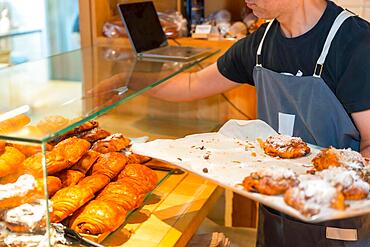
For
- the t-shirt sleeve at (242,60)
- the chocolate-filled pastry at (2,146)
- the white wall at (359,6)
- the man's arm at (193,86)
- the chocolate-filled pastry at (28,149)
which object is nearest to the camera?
the chocolate-filled pastry at (28,149)

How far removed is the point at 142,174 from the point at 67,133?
198 mm

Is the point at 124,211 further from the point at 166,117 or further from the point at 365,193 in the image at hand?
the point at 166,117

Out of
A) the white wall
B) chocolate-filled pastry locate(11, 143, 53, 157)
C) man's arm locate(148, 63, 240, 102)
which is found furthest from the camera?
the white wall

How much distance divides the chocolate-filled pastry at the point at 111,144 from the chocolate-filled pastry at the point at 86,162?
4 cm

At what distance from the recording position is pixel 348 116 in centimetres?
128

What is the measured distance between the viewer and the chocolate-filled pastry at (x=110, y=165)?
1208 mm

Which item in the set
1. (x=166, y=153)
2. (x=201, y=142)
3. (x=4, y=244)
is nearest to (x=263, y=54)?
(x=201, y=142)

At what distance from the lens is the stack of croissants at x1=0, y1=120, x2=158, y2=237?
974 millimetres

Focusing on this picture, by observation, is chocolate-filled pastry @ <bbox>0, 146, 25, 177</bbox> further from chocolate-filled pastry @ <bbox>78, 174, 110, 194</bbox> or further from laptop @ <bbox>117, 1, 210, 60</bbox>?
laptop @ <bbox>117, 1, 210, 60</bbox>

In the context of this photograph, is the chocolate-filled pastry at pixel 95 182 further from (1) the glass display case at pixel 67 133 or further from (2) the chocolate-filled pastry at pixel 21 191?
(2) the chocolate-filled pastry at pixel 21 191

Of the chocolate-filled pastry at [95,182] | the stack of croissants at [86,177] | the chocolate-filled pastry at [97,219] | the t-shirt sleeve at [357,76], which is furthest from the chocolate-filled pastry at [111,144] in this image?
the t-shirt sleeve at [357,76]

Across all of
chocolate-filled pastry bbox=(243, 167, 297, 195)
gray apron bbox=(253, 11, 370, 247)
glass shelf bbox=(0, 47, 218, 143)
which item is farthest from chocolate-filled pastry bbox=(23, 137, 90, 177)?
gray apron bbox=(253, 11, 370, 247)

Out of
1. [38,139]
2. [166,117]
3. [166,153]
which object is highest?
[38,139]

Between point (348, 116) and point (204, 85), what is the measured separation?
489 millimetres
